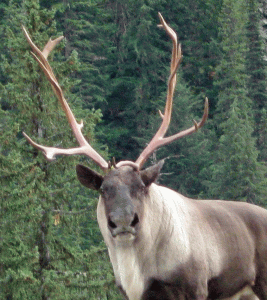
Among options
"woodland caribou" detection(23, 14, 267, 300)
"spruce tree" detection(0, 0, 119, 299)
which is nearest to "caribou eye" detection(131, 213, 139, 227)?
"woodland caribou" detection(23, 14, 267, 300)

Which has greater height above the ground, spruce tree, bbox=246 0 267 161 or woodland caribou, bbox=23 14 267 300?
woodland caribou, bbox=23 14 267 300

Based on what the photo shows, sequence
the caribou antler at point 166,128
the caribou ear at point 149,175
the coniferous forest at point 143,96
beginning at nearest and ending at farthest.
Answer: the caribou ear at point 149,175, the caribou antler at point 166,128, the coniferous forest at point 143,96

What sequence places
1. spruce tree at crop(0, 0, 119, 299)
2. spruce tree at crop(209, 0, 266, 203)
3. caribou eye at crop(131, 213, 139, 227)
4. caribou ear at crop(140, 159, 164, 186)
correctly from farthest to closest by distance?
spruce tree at crop(209, 0, 266, 203) < spruce tree at crop(0, 0, 119, 299) < caribou ear at crop(140, 159, 164, 186) < caribou eye at crop(131, 213, 139, 227)

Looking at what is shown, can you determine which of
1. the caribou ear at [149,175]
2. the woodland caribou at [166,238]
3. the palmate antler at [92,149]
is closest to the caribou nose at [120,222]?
the woodland caribou at [166,238]

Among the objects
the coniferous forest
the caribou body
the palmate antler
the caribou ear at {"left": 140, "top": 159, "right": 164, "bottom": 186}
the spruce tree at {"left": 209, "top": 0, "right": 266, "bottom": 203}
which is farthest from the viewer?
the spruce tree at {"left": 209, "top": 0, "right": 266, "bottom": 203}

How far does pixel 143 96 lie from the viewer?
55812 mm

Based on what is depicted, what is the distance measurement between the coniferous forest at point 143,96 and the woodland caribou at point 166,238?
943cm

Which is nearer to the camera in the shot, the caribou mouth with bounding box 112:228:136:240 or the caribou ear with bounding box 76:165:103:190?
the caribou mouth with bounding box 112:228:136:240

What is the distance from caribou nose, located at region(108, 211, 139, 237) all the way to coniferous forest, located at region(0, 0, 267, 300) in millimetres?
10293

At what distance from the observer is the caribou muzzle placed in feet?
21.5

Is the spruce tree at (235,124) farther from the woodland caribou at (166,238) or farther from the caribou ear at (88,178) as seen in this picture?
the caribou ear at (88,178)

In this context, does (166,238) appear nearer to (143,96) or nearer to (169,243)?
(169,243)

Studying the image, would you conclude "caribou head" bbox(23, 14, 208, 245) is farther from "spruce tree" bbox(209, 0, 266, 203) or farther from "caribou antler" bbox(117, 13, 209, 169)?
"spruce tree" bbox(209, 0, 266, 203)

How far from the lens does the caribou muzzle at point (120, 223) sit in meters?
6.56
